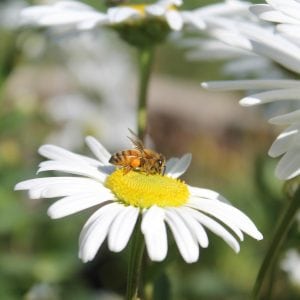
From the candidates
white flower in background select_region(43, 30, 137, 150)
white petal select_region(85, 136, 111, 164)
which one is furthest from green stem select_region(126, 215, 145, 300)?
white flower in background select_region(43, 30, 137, 150)

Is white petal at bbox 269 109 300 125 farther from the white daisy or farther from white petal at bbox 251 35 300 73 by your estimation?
white petal at bbox 251 35 300 73

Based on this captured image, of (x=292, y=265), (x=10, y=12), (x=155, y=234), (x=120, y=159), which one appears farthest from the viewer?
(x=10, y=12)

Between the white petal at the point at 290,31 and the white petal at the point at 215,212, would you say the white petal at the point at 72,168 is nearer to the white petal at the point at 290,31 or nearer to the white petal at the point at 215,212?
the white petal at the point at 215,212

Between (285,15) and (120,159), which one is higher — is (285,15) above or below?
above

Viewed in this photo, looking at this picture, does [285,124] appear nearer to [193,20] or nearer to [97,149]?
[97,149]

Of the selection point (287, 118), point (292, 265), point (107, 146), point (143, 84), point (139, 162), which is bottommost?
point (107, 146)

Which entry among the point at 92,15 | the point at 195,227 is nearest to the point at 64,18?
the point at 92,15

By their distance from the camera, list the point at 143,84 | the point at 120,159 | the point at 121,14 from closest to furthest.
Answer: the point at 120,159 → the point at 121,14 → the point at 143,84

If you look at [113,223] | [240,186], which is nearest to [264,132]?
[240,186]

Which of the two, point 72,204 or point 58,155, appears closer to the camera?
point 72,204
